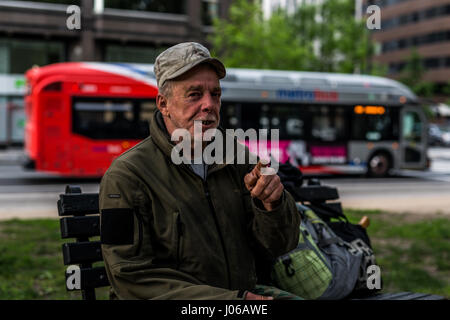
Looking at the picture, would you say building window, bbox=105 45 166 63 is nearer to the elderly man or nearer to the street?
the street

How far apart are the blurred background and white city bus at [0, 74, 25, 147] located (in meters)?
0.05

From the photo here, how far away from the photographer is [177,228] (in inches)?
86.4

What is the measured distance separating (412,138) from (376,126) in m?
1.34

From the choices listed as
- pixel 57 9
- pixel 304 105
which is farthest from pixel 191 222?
pixel 57 9

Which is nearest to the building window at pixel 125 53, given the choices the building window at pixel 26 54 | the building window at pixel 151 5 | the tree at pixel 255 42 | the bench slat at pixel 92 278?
the building window at pixel 151 5

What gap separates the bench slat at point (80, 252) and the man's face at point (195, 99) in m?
0.83

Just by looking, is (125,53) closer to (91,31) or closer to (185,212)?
(91,31)

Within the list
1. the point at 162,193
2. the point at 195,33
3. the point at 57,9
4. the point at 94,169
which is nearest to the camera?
the point at 162,193

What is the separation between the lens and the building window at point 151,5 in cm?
2923

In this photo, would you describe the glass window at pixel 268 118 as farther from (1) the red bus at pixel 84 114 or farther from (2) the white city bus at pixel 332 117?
(1) the red bus at pixel 84 114

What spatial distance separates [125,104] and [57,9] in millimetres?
15378

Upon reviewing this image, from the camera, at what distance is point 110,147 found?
14.8 metres
